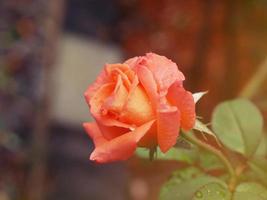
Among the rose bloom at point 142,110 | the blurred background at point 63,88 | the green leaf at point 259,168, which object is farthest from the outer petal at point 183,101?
the blurred background at point 63,88

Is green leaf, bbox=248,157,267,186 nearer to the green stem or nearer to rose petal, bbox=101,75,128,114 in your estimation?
the green stem

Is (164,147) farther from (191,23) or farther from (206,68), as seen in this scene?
(191,23)

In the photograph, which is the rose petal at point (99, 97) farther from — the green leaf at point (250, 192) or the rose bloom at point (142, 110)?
the green leaf at point (250, 192)

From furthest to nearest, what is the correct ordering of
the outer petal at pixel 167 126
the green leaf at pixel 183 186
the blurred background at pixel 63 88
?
the blurred background at pixel 63 88 → the green leaf at pixel 183 186 → the outer petal at pixel 167 126

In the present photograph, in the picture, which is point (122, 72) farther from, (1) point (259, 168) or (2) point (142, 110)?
→ (1) point (259, 168)

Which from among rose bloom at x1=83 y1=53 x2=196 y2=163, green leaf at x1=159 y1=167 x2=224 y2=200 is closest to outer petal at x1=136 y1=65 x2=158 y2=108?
rose bloom at x1=83 y1=53 x2=196 y2=163

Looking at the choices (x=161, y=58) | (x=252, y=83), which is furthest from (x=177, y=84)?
(x=252, y=83)
